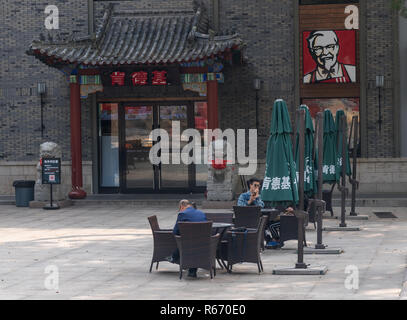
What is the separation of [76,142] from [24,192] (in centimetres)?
218

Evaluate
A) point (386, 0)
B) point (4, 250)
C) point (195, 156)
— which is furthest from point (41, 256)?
point (386, 0)

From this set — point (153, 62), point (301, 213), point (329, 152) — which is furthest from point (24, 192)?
point (301, 213)

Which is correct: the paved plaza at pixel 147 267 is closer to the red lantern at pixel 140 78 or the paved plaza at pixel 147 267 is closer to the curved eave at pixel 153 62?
the curved eave at pixel 153 62

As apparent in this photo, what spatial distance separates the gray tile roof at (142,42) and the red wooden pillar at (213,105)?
118 cm

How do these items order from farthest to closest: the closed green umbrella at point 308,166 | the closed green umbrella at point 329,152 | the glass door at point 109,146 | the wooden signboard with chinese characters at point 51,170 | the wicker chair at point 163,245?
the glass door at point 109,146 → the wooden signboard with chinese characters at point 51,170 → the closed green umbrella at point 329,152 → the closed green umbrella at point 308,166 → the wicker chair at point 163,245

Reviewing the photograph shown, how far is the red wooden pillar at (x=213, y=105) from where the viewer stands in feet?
79.6

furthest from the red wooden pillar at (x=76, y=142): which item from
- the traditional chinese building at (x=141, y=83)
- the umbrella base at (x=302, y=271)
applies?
the umbrella base at (x=302, y=271)

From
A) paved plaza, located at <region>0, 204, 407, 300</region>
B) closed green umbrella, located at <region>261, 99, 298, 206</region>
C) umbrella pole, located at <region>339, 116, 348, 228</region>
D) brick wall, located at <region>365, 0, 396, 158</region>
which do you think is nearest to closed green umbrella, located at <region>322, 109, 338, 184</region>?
umbrella pole, located at <region>339, 116, 348, 228</region>

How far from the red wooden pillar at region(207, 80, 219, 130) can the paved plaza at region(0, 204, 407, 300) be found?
4783mm

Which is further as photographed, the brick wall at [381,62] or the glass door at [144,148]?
the glass door at [144,148]

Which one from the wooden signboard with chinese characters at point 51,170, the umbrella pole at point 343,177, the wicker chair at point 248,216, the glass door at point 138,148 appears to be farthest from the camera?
the glass door at point 138,148

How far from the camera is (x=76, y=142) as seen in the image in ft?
82.7

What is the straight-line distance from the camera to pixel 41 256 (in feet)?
49.0
